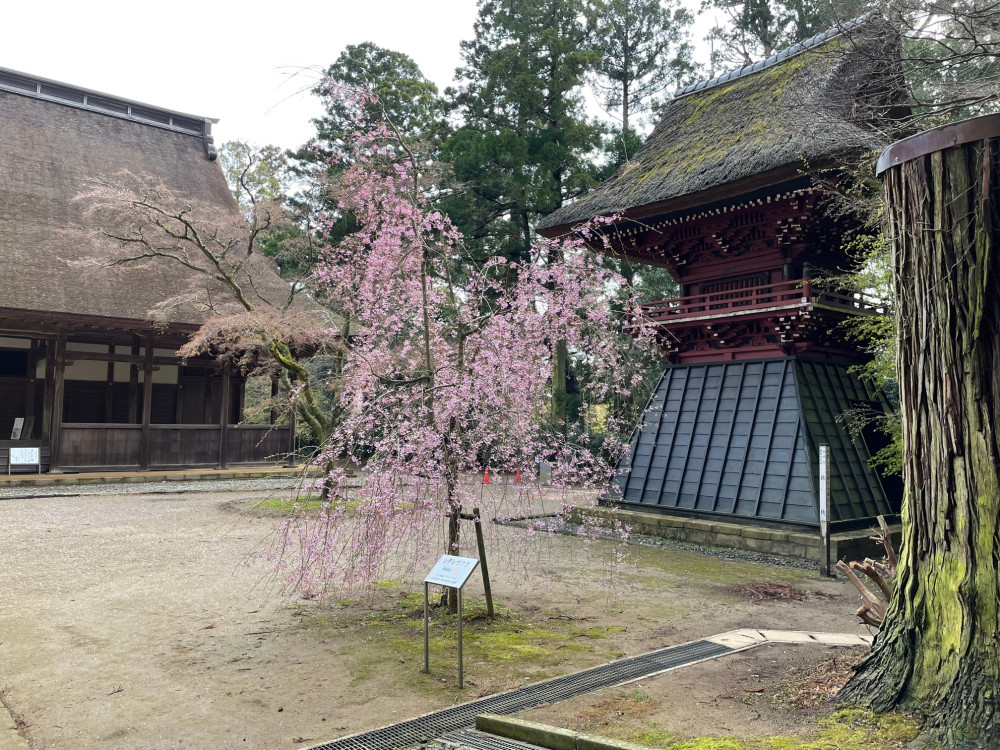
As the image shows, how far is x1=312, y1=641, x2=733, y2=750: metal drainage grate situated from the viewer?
3746 millimetres

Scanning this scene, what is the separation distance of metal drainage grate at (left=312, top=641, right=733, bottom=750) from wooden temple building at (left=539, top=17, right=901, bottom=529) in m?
5.93

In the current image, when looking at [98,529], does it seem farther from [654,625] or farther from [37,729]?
[654,625]

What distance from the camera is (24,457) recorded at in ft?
50.3

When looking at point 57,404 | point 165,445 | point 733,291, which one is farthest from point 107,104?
point 733,291

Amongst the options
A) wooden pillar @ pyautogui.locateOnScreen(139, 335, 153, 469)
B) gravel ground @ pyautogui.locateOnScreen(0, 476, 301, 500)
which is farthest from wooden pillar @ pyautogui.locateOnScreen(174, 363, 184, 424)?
gravel ground @ pyautogui.locateOnScreen(0, 476, 301, 500)

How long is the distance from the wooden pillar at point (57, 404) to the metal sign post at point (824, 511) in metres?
15.5

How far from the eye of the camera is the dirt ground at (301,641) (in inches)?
157

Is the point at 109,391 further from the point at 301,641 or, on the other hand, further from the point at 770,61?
the point at 770,61

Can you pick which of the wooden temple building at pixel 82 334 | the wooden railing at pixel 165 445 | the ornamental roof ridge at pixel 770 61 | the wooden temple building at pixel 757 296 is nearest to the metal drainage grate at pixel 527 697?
the wooden temple building at pixel 757 296

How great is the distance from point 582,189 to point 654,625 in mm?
18586

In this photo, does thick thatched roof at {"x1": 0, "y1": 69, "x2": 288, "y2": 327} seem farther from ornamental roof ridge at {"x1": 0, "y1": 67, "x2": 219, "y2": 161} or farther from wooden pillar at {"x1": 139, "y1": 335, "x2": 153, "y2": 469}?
wooden pillar at {"x1": 139, "y1": 335, "x2": 153, "y2": 469}

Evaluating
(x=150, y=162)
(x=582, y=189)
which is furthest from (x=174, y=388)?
(x=582, y=189)

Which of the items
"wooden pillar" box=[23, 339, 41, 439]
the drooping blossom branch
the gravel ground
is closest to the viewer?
the drooping blossom branch

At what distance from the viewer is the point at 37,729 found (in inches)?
153
